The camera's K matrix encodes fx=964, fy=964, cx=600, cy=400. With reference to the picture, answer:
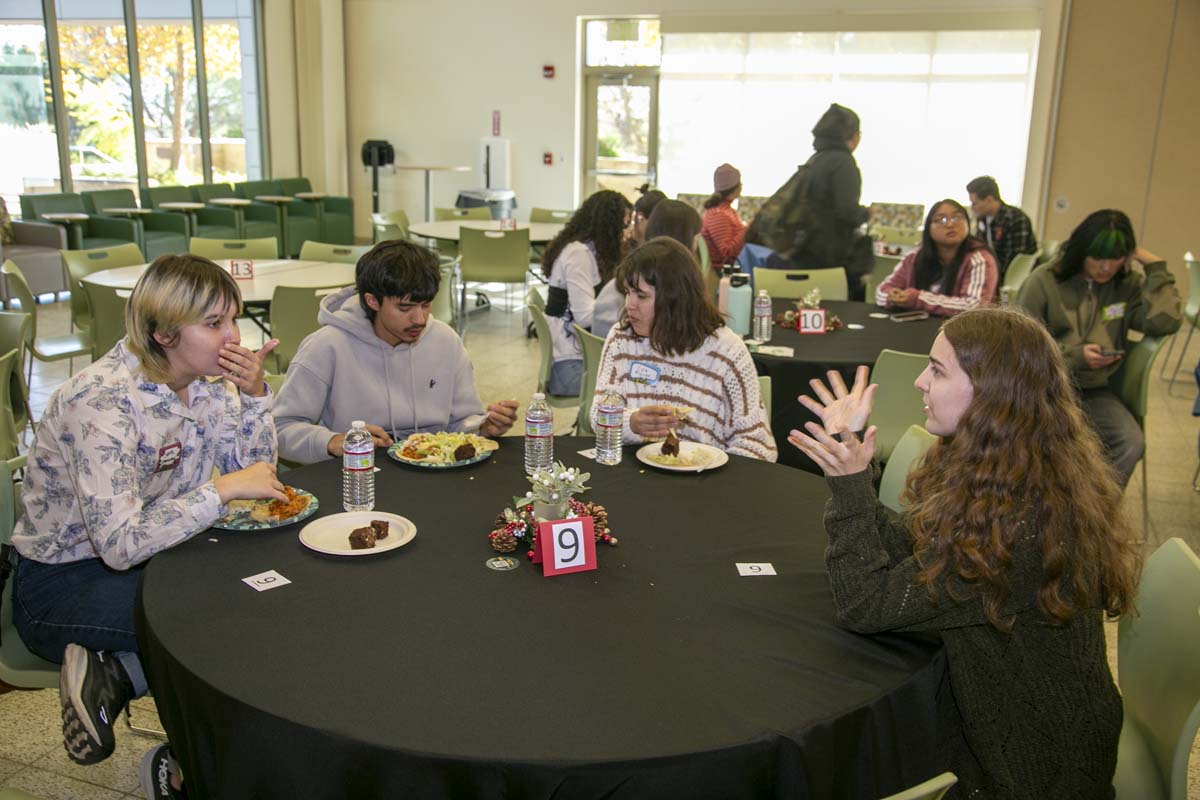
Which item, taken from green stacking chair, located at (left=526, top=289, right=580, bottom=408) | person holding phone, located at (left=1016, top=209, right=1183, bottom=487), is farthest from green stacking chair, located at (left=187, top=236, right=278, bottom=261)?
person holding phone, located at (left=1016, top=209, right=1183, bottom=487)

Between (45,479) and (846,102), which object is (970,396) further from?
(846,102)

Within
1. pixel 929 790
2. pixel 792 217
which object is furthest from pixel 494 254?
pixel 929 790

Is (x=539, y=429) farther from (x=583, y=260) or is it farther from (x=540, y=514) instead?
(x=583, y=260)

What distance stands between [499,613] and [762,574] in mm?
530

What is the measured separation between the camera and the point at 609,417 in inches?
96.0

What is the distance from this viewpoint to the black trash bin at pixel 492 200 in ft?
37.9

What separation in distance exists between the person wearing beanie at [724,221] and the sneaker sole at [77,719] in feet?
18.7

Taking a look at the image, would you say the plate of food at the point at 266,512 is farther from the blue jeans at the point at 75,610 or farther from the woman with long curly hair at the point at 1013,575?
the woman with long curly hair at the point at 1013,575

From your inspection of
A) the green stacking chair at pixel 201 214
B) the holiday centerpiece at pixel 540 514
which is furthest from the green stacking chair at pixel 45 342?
the green stacking chair at pixel 201 214

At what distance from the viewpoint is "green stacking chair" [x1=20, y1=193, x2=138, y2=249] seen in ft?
28.8

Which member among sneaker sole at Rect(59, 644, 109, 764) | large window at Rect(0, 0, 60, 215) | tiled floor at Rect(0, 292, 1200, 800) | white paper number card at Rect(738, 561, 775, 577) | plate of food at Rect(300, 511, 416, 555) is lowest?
tiled floor at Rect(0, 292, 1200, 800)

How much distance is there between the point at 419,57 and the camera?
1247 centimetres

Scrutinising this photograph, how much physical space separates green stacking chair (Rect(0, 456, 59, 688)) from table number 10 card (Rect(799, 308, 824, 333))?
124 inches

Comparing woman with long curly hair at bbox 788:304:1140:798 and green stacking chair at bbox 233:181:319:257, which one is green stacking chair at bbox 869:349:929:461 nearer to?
woman with long curly hair at bbox 788:304:1140:798
